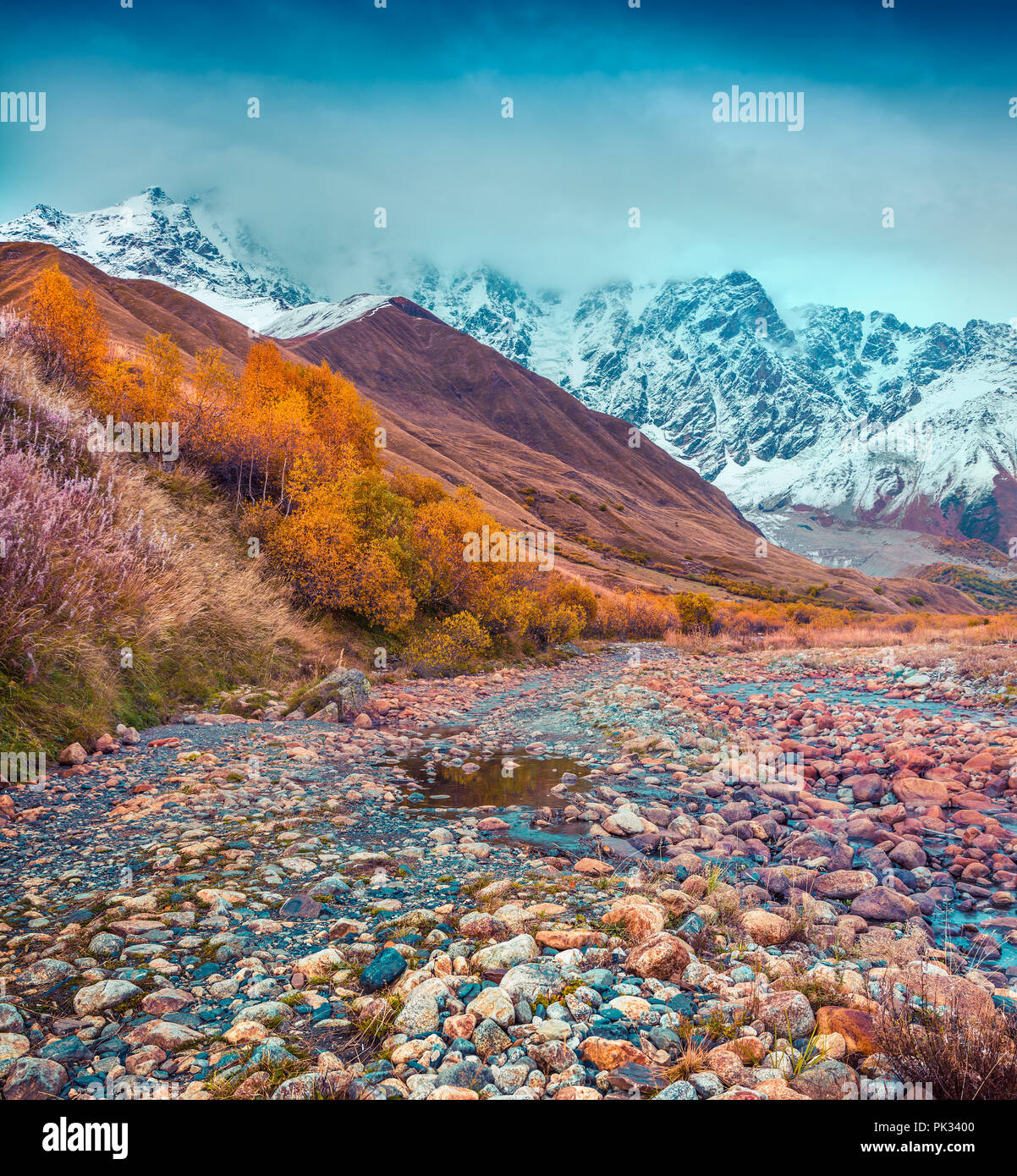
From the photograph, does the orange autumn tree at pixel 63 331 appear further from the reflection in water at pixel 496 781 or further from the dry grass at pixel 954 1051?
the dry grass at pixel 954 1051

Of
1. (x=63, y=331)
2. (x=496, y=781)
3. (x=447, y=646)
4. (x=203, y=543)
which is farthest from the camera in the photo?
(x=447, y=646)

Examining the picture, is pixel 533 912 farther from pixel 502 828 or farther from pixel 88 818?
pixel 88 818

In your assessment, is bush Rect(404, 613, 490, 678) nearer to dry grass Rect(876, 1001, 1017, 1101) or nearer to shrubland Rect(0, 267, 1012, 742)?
shrubland Rect(0, 267, 1012, 742)

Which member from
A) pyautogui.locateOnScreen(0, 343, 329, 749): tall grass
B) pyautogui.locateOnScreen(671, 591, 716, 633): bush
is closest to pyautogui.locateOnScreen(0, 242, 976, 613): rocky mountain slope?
pyautogui.locateOnScreen(671, 591, 716, 633): bush

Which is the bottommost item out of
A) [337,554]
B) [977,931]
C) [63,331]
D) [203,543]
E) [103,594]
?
[977,931]

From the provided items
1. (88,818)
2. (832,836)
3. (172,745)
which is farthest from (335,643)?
(832,836)

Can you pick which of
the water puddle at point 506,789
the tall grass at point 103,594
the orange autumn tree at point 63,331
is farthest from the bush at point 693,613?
the orange autumn tree at point 63,331

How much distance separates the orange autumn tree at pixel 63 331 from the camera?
66.3 ft

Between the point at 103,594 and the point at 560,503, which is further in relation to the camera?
the point at 560,503

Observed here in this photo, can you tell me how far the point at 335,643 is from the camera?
2331 cm

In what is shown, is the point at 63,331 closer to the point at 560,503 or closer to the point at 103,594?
the point at 103,594

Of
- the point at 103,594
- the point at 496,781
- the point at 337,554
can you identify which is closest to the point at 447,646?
the point at 337,554

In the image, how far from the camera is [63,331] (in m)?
20.6
